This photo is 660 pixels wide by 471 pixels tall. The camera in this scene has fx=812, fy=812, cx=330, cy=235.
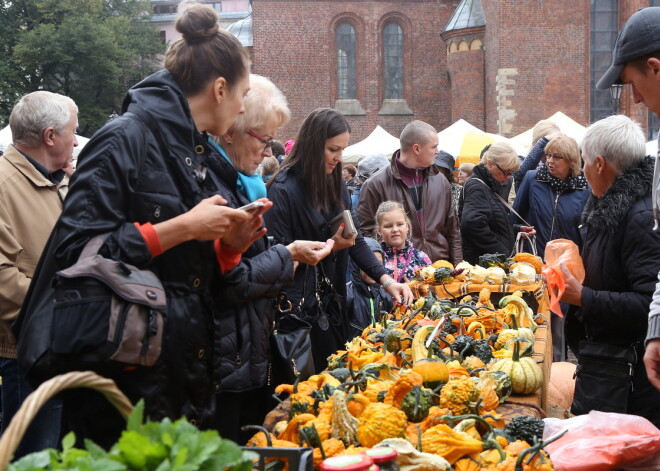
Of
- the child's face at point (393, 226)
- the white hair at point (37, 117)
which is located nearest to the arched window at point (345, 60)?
the child's face at point (393, 226)

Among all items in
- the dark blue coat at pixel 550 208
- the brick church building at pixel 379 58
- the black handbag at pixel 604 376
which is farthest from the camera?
the brick church building at pixel 379 58

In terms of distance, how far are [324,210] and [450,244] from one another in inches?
101

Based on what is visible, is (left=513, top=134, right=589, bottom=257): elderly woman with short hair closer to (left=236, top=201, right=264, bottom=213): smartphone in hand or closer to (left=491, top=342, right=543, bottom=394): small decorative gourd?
(left=491, top=342, right=543, bottom=394): small decorative gourd

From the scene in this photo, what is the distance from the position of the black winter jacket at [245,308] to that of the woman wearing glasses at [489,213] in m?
4.09

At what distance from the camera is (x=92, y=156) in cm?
222

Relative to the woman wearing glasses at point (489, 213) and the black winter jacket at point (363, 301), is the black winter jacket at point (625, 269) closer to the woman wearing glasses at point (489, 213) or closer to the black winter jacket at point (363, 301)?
the black winter jacket at point (363, 301)

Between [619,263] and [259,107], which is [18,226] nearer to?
[259,107]

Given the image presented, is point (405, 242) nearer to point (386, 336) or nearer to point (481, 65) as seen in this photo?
point (386, 336)

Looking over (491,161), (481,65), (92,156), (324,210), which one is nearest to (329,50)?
(481,65)

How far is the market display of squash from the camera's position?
2209 millimetres

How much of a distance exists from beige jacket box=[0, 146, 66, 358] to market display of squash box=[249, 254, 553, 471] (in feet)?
4.78

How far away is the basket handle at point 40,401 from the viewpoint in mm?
1392

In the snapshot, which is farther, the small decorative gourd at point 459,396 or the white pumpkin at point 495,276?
the white pumpkin at point 495,276

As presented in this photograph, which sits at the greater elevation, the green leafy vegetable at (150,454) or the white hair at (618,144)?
the white hair at (618,144)
